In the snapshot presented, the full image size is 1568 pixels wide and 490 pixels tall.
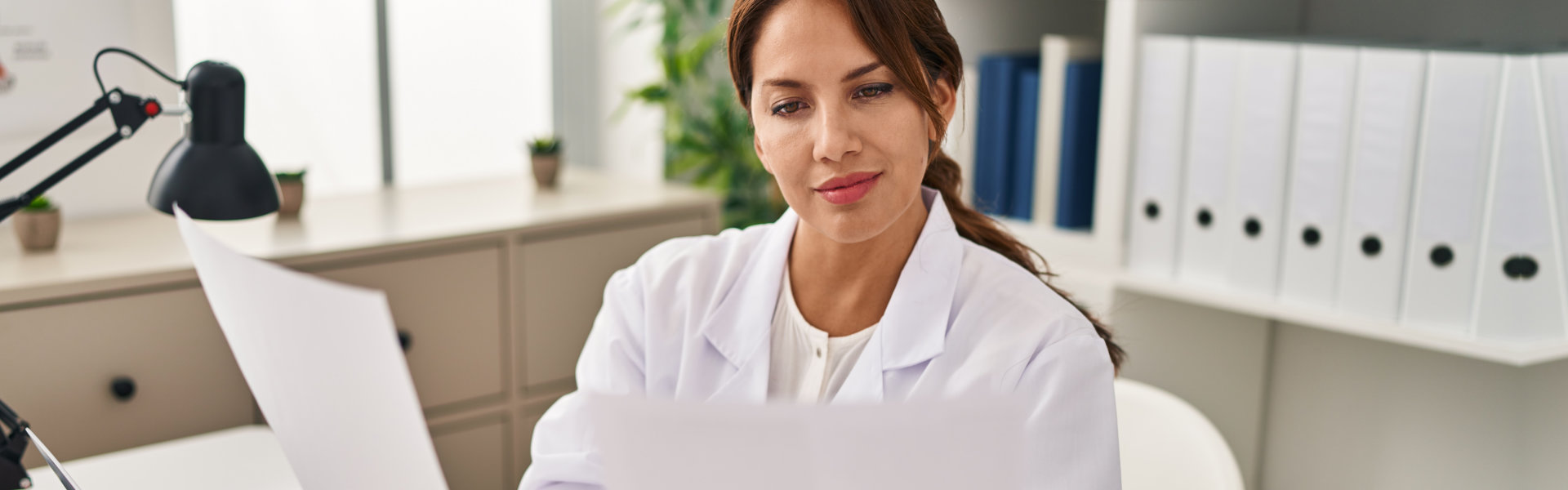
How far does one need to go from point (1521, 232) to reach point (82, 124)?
146cm

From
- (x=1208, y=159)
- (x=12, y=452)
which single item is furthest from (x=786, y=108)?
(x=1208, y=159)

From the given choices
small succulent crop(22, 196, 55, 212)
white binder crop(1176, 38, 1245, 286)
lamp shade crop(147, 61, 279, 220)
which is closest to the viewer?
lamp shade crop(147, 61, 279, 220)

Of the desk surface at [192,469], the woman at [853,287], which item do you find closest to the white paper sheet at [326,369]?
the woman at [853,287]

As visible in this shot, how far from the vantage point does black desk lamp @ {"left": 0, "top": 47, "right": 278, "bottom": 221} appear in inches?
39.0

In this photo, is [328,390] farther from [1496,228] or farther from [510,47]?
[510,47]

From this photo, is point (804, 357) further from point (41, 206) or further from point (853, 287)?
point (41, 206)

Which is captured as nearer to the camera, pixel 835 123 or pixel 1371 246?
pixel 835 123

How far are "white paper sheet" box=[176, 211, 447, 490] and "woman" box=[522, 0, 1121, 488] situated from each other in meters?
0.33

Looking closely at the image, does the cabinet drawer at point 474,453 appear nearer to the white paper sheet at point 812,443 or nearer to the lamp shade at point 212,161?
the lamp shade at point 212,161

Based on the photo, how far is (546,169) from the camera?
250 centimetres

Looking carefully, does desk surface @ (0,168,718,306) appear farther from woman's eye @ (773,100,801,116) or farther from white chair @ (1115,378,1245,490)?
white chair @ (1115,378,1245,490)

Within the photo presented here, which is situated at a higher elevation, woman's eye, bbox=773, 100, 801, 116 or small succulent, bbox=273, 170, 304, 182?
woman's eye, bbox=773, 100, 801, 116

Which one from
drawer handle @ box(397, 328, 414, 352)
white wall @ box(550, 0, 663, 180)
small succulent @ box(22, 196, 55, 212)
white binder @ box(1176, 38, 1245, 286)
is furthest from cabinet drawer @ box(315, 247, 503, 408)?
white binder @ box(1176, 38, 1245, 286)

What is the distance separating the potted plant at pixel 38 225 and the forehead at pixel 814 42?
1.38 metres
